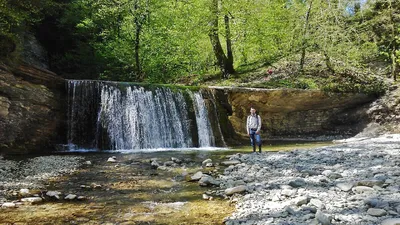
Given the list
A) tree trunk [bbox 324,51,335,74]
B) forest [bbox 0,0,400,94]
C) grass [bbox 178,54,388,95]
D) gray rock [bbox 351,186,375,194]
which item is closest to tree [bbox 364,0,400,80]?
forest [bbox 0,0,400,94]

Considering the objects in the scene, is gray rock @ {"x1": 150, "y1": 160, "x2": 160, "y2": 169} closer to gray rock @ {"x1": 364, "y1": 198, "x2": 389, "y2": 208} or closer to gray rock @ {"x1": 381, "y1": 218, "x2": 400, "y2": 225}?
gray rock @ {"x1": 364, "y1": 198, "x2": 389, "y2": 208}

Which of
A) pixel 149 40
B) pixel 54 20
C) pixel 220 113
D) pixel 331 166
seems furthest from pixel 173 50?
pixel 331 166

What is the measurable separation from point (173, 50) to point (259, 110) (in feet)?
21.6

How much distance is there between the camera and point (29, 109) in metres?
12.4

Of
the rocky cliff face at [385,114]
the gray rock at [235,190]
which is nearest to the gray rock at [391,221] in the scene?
the gray rock at [235,190]

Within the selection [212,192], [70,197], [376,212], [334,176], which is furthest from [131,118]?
[376,212]

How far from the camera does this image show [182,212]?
4.89 m

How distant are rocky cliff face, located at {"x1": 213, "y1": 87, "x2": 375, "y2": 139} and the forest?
1006mm

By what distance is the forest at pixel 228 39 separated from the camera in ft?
60.7

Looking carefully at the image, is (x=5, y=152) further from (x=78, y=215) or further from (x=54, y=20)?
(x=54, y=20)

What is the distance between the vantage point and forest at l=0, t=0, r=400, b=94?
1852cm

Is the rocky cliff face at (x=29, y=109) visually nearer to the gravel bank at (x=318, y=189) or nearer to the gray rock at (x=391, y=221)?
the gravel bank at (x=318, y=189)

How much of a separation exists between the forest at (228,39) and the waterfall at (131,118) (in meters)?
4.52

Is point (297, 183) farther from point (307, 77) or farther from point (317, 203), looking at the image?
point (307, 77)
